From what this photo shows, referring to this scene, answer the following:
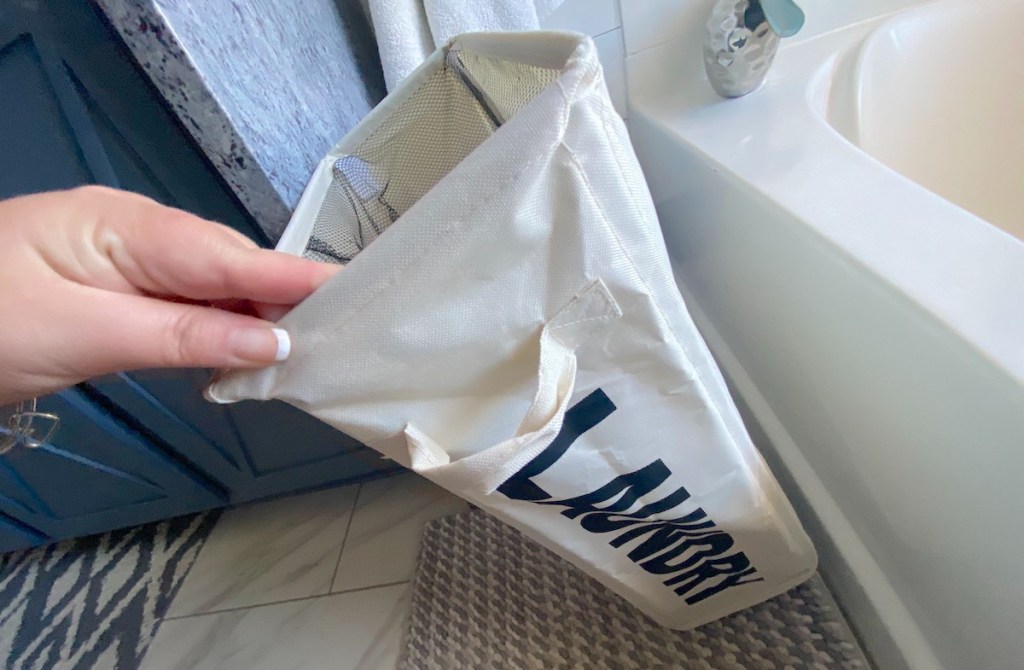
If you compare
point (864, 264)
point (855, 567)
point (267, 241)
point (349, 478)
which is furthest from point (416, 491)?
point (864, 264)

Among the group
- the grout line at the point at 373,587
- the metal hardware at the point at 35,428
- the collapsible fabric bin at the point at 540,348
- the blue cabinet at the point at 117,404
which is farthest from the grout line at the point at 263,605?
the collapsible fabric bin at the point at 540,348

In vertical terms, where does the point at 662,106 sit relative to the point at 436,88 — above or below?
below

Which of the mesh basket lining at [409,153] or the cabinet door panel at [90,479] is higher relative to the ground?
the mesh basket lining at [409,153]

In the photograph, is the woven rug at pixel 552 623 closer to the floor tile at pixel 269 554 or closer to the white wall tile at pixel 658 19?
the floor tile at pixel 269 554

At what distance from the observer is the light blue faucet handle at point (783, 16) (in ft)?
2.17

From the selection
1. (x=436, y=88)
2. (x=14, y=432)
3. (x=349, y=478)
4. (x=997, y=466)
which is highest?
(x=436, y=88)

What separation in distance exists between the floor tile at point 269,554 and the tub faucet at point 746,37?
0.88 m

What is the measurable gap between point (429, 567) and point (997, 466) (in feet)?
2.35

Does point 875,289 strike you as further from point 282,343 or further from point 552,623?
point 552,623

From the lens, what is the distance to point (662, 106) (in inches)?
31.2

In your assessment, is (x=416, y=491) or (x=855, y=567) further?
(x=416, y=491)

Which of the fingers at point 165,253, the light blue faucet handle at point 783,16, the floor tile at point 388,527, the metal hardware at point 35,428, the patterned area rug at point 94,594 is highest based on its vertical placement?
the fingers at point 165,253

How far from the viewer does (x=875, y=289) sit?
1.33ft

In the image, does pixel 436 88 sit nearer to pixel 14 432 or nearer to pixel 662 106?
pixel 662 106
